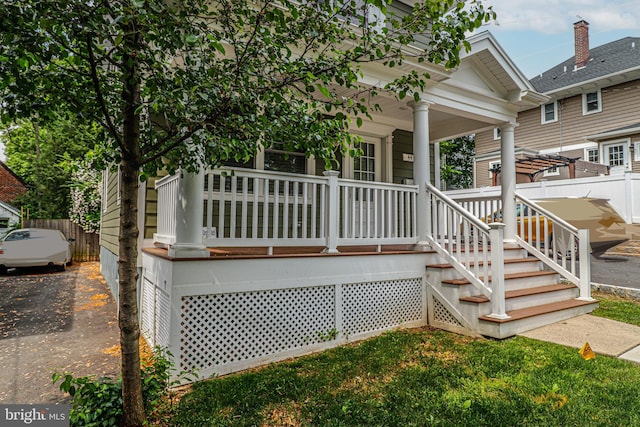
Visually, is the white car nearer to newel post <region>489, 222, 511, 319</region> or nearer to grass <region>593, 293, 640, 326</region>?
newel post <region>489, 222, 511, 319</region>

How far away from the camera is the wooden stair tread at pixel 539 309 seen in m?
4.52

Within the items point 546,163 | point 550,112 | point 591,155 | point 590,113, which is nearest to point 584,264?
point 546,163

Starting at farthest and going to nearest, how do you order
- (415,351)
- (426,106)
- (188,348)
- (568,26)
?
(568,26), (426,106), (415,351), (188,348)

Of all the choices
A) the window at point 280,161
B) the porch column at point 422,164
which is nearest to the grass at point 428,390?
the porch column at point 422,164

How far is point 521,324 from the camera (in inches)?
183

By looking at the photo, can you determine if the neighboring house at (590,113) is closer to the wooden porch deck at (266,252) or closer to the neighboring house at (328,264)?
the neighboring house at (328,264)

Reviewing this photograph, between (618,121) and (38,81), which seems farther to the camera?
(618,121)

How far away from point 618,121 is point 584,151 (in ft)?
5.42

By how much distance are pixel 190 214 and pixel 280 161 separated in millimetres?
3101

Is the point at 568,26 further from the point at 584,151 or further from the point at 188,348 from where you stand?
the point at 188,348

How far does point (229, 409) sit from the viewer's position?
2857mm

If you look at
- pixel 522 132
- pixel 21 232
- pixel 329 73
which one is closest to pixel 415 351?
pixel 329 73

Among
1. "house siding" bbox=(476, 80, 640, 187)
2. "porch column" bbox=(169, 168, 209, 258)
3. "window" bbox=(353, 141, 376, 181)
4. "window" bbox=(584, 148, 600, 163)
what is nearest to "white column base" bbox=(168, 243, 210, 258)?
"porch column" bbox=(169, 168, 209, 258)

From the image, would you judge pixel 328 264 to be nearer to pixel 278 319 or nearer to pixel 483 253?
pixel 278 319
